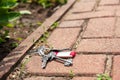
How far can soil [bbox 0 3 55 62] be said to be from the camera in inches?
112

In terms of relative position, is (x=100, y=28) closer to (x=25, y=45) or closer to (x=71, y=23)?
(x=71, y=23)

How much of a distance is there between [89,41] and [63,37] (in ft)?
1.06

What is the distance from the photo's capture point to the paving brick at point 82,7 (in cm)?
378

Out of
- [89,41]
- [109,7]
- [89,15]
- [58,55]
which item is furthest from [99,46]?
[109,7]

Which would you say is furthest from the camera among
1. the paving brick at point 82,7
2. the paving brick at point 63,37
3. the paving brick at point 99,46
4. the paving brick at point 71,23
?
the paving brick at point 82,7

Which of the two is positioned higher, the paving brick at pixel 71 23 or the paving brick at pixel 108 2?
the paving brick at pixel 108 2

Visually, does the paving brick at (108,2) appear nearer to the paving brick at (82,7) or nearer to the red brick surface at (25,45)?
the paving brick at (82,7)

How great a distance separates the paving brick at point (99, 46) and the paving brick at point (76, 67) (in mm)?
112

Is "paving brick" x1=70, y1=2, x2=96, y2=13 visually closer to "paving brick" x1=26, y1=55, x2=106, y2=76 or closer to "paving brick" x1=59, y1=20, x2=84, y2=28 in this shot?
"paving brick" x1=59, y1=20, x2=84, y2=28

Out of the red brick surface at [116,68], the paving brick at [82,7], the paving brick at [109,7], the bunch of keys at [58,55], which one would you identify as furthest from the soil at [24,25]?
the red brick surface at [116,68]

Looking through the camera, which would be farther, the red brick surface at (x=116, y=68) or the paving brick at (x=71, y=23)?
the paving brick at (x=71, y=23)

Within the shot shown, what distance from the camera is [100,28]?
296 cm

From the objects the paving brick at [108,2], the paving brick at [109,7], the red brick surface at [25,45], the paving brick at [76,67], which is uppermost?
the paving brick at [108,2]

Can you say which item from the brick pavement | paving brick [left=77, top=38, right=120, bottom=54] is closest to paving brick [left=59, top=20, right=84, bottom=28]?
the brick pavement
